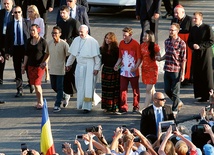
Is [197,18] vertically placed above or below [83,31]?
above

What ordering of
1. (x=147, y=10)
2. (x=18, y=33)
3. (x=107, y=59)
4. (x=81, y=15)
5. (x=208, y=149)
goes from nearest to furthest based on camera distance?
1. (x=208, y=149)
2. (x=107, y=59)
3. (x=18, y=33)
4. (x=81, y=15)
5. (x=147, y=10)

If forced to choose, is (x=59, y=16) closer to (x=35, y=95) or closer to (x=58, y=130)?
(x=35, y=95)

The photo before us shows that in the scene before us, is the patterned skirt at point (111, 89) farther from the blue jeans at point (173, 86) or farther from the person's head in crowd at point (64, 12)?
the person's head in crowd at point (64, 12)

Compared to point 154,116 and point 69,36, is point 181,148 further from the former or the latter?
point 69,36

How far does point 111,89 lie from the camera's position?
1536cm

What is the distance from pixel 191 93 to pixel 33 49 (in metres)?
3.42

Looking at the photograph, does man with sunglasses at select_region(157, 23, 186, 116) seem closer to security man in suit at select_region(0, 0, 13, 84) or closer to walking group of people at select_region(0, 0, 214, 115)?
walking group of people at select_region(0, 0, 214, 115)

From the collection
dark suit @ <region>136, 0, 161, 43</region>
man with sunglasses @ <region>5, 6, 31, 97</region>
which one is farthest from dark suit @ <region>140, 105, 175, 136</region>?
dark suit @ <region>136, 0, 161, 43</region>

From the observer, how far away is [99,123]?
14836 millimetres

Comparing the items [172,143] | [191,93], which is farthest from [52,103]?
[172,143]

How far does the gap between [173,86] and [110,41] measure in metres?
1.43

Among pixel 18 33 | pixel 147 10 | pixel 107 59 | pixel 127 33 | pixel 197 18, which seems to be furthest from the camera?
pixel 147 10

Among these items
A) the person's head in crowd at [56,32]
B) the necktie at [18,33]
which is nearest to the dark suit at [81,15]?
the necktie at [18,33]

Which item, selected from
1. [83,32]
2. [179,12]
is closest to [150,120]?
[83,32]
